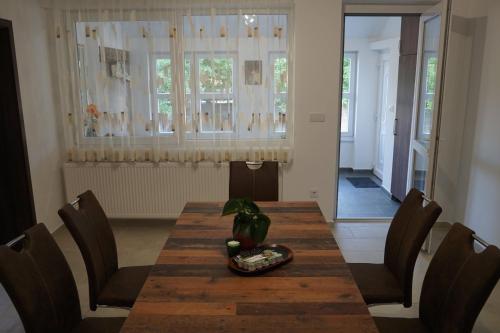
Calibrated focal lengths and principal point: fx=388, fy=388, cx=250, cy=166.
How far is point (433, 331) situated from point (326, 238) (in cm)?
66

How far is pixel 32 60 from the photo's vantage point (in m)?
3.73

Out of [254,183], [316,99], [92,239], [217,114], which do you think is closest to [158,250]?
[254,183]

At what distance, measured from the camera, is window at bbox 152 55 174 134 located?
400 cm

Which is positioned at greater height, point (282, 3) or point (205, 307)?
point (282, 3)

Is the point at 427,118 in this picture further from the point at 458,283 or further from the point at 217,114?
the point at 458,283

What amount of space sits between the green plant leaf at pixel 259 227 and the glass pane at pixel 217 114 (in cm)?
227

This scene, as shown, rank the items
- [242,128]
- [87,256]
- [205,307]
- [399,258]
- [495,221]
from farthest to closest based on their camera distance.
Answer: [242,128] → [495,221] → [399,258] → [87,256] → [205,307]

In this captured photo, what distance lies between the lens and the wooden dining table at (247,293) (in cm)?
139

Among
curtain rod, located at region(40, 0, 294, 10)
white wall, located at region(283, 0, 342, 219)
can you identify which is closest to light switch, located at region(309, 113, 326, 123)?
white wall, located at region(283, 0, 342, 219)

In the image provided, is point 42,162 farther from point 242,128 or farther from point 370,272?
point 370,272

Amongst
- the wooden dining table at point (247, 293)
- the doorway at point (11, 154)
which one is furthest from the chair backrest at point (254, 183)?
the doorway at point (11, 154)

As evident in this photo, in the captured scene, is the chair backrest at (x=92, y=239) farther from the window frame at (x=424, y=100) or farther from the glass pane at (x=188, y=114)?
the window frame at (x=424, y=100)

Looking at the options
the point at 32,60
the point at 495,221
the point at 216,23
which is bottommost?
the point at 495,221

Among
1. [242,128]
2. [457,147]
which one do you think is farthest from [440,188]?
[242,128]
